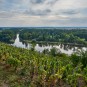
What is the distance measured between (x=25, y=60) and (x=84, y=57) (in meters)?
10.7

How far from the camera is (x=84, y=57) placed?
37844 millimetres

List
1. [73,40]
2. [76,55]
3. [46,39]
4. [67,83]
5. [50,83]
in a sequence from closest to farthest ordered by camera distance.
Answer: [50,83]
[67,83]
[76,55]
[73,40]
[46,39]

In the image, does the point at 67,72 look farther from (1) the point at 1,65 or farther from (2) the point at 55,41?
(2) the point at 55,41

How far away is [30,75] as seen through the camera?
97.9 feet

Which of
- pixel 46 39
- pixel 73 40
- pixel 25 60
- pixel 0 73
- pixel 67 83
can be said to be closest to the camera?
pixel 67 83

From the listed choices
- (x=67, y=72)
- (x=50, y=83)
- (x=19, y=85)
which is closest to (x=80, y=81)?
(x=67, y=72)

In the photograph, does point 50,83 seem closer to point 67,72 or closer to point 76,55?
point 67,72

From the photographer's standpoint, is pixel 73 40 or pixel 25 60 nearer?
pixel 25 60

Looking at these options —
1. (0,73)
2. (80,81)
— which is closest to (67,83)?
(80,81)

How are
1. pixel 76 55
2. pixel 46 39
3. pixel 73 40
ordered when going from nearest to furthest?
pixel 76 55 → pixel 73 40 → pixel 46 39

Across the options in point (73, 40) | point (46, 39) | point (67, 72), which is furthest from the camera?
point (46, 39)

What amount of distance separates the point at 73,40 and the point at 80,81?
102 m

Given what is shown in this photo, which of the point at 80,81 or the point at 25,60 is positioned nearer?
the point at 80,81

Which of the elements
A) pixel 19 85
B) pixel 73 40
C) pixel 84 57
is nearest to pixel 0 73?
pixel 19 85
